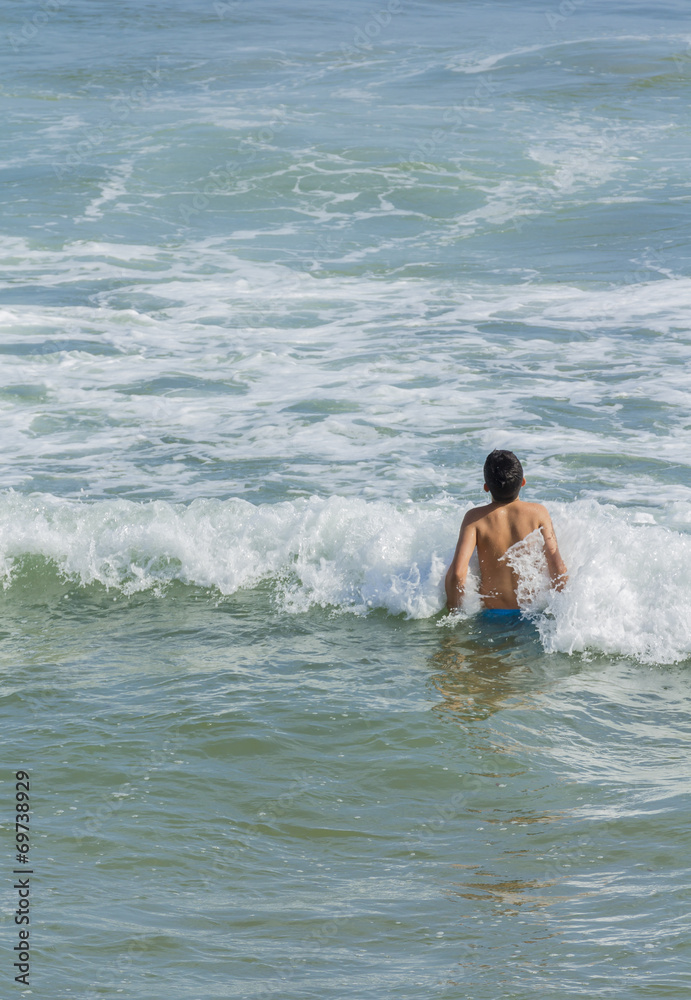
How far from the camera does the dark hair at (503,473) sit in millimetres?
5957

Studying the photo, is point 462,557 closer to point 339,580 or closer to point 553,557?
point 553,557

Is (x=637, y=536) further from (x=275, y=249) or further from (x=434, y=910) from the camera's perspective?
(x=275, y=249)

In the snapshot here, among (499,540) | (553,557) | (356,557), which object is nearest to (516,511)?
(499,540)

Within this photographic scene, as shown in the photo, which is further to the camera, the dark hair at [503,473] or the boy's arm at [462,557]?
the boy's arm at [462,557]

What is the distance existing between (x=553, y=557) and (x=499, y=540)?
338 mm

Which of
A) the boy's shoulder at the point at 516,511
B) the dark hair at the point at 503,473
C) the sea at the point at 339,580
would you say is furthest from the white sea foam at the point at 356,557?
the dark hair at the point at 503,473

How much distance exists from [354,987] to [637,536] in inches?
163

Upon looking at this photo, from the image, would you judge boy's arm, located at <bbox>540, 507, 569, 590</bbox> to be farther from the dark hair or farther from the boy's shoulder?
the dark hair

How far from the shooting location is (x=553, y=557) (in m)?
6.18

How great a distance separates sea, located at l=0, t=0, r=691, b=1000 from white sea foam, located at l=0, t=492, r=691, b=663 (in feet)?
0.09

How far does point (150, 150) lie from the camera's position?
2044 cm

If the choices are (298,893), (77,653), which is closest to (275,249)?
(77,653)

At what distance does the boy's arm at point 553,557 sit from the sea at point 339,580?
110mm

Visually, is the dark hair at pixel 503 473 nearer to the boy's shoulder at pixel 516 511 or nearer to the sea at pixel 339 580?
the boy's shoulder at pixel 516 511
